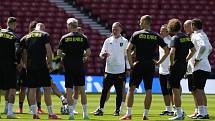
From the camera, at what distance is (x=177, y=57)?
18172 millimetres

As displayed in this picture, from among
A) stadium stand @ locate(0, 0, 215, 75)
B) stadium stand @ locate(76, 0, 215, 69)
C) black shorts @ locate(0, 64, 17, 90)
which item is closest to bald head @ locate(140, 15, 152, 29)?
black shorts @ locate(0, 64, 17, 90)

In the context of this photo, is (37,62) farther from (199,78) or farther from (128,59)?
(199,78)

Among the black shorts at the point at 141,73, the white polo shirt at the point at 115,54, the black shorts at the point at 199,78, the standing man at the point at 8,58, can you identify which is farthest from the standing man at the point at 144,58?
the standing man at the point at 8,58

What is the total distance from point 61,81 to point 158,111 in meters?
12.2

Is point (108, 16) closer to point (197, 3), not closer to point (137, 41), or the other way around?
point (197, 3)

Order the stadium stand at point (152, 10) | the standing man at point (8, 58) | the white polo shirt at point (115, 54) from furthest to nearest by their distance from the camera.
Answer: the stadium stand at point (152, 10) < the white polo shirt at point (115, 54) < the standing man at point (8, 58)

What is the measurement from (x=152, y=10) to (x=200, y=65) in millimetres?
23140

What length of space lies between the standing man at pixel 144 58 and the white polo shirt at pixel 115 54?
2164 millimetres

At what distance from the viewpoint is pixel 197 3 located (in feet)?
141

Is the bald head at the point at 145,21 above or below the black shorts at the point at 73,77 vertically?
above

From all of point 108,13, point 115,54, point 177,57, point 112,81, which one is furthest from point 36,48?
point 108,13

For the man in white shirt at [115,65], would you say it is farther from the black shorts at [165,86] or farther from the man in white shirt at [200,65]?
the man in white shirt at [200,65]

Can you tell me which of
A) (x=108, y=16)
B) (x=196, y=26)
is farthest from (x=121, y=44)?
(x=108, y=16)

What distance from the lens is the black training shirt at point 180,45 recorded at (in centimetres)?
1806
